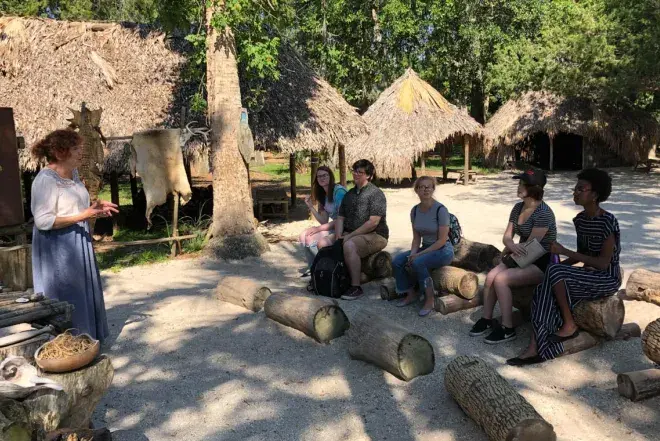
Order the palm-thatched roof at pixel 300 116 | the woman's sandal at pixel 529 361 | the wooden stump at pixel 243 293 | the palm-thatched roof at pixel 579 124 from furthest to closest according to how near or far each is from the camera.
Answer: the palm-thatched roof at pixel 579 124, the palm-thatched roof at pixel 300 116, the wooden stump at pixel 243 293, the woman's sandal at pixel 529 361

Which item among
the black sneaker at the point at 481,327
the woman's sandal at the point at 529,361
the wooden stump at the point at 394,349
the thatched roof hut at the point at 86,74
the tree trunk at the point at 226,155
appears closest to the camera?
the wooden stump at the point at 394,349

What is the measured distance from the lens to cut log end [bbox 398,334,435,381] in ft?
14.4

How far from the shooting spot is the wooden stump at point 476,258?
6961 millimetres

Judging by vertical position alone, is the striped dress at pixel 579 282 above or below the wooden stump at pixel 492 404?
above

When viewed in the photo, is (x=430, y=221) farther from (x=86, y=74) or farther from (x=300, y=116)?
(x=86, y=74)

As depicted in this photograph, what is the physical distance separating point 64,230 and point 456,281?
354 centimetres

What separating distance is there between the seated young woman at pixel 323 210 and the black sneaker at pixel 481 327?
214 cm

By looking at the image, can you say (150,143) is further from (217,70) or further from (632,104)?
(632,104)

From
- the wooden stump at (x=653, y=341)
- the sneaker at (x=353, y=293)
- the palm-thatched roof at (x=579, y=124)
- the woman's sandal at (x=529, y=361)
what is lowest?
the woman's sandal at (x=529, y=361)

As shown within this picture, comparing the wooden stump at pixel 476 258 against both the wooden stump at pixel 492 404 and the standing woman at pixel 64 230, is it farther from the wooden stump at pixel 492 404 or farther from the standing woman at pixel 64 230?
the standing woman at pixel 64 230

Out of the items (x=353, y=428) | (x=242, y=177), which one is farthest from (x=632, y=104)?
(x=353, y=428)

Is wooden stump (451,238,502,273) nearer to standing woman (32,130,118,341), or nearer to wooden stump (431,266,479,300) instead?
wooden stump (431,266,479,300)

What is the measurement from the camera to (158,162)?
881cm

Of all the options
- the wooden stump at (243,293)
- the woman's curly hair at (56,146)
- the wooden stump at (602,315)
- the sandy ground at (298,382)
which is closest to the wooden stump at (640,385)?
the sandy ground at (298,382)
